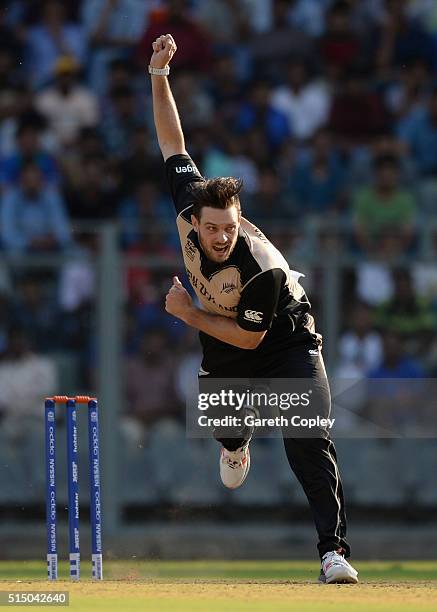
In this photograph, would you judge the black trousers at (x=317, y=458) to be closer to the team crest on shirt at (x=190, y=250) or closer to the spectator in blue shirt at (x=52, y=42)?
the team crest on shirt at (x=190, y=250)

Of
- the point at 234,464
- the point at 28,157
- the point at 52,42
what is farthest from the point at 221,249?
the point at 52,42

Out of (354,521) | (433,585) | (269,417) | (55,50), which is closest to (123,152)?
(55,50)

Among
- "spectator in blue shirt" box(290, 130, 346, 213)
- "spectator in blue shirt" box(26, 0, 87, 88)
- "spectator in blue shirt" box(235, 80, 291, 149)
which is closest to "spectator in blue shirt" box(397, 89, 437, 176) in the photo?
"spectator in blue shirt" box(290, 130, 346, 213)

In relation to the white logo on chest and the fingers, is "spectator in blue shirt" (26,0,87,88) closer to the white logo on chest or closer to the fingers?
the fingers

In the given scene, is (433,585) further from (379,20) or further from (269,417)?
(379,20)

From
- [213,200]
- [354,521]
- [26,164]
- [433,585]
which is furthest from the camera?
[26,164]

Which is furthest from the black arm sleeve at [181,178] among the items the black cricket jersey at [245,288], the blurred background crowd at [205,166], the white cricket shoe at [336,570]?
the blurred background crowd at [205,166]

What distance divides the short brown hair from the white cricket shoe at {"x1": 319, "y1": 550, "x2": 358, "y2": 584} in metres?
1.80

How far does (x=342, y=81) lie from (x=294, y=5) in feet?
3.45

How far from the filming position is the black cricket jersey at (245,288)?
711 centimetres

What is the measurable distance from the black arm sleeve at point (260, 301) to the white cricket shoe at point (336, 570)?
119cm

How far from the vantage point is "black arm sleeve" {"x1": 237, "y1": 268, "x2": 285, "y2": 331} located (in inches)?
279

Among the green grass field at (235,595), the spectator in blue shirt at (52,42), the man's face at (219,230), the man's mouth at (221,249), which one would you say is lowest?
the green grass field at (235,595)

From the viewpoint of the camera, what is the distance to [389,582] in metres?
7.84
